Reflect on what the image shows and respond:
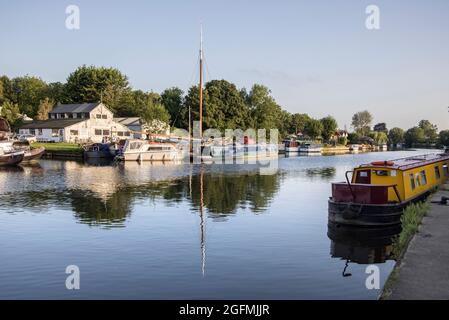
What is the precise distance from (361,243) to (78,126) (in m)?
94.5

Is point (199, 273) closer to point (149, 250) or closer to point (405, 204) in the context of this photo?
point (149, 250)

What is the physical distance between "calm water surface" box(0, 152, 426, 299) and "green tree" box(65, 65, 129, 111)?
105 m

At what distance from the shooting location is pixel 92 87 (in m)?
143

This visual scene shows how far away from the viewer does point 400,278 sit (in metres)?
13.9

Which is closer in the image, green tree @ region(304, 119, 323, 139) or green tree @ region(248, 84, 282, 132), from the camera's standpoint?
green tree @ region(248, 84, 282, 132)

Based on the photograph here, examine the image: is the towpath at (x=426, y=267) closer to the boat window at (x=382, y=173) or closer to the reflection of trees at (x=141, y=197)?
the boat window at (x=382, y=173)

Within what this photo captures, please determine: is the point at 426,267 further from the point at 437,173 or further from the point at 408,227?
the point at 437,173

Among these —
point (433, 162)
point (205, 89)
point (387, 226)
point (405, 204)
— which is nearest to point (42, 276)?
point (387, 226)

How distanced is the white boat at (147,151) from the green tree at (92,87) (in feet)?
220

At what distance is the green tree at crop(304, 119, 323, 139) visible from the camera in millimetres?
188000

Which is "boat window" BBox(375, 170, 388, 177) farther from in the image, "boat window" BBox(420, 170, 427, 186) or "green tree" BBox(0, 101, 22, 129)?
"green tree" BBox(0, 101, 22, 129)

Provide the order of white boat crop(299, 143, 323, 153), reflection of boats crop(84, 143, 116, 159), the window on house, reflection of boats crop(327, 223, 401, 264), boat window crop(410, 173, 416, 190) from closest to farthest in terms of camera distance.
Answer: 1. reflection of boats crop(327, 223, 401, 264)
2. boat window crop(410, 173, 416, 190)
3. the window on house
4. reflection of boats crop(84, 143, 116, 159)
5. white boat crop(299, 143, 323, 153)

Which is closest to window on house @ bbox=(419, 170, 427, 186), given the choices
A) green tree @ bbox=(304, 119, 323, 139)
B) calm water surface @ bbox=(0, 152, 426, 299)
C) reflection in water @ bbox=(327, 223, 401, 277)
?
calm water surface @ bbox=(0, 152, 426, 299)

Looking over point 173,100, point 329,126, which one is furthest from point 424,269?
point 329,126
